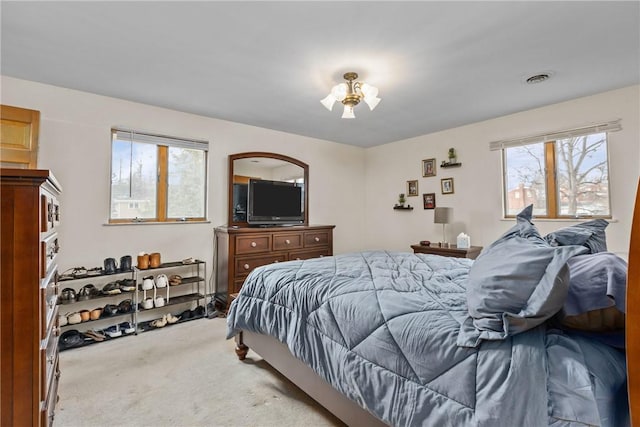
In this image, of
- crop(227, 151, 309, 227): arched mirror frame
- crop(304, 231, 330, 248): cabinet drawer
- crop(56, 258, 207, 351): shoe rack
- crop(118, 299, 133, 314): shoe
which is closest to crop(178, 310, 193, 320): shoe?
crop(56, 258, 207, 351): shoe rack

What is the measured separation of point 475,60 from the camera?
2.41m

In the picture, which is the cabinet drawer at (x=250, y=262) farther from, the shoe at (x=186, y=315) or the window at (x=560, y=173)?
the window at (x=560, y=173)

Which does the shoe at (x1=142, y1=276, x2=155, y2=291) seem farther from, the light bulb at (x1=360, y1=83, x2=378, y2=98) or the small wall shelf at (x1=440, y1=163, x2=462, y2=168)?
the small wall shelf at (x1=440, y1=163, x2=462, y2=168)

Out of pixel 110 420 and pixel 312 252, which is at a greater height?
pixel 312 252

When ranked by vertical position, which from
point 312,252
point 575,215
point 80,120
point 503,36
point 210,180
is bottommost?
point 312,252

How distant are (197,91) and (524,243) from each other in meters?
3.03

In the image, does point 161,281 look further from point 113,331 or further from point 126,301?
point 113,331

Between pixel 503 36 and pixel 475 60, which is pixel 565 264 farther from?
pixel 475 60

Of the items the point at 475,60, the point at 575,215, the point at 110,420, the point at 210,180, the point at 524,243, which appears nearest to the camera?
the point at 524,243

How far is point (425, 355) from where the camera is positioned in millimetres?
1151

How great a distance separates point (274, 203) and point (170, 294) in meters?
1.72

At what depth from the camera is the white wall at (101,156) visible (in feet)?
9.32

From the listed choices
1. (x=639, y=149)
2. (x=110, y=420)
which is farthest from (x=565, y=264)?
(x=639, y=149)

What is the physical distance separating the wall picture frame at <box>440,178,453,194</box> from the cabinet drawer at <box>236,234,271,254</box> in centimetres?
264
